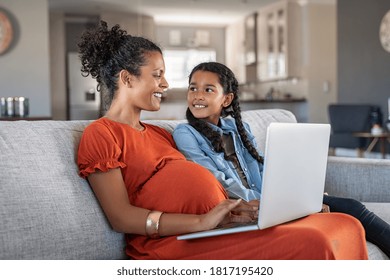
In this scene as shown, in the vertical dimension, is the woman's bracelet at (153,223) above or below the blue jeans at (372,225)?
above

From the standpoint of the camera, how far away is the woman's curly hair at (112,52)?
166cm

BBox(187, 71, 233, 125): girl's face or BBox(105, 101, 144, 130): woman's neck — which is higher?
BBox(187, 71, 233, 125): girl's face

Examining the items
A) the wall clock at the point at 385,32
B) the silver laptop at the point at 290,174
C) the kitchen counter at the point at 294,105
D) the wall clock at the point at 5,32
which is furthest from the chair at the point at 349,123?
the silver laptop at the point at 290,174

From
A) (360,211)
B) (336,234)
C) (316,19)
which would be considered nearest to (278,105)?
(316,19)

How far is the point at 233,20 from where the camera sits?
34.1ft

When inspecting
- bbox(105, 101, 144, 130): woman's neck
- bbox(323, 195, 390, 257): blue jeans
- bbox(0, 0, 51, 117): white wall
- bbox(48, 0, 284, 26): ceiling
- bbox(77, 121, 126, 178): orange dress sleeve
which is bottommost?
bbox(323, 195, 390, 257): blue jeans

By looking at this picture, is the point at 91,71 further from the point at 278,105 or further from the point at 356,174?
the point at 278,105

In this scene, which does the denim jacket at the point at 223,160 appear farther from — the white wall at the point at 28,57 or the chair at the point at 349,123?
the white wall at the point at 28,57

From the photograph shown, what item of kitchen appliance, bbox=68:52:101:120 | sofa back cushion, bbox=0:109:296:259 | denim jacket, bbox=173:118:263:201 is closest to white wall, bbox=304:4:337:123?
kitchen appliance, bbox=68:52:101:120

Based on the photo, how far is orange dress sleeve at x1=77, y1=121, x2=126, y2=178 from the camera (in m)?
1.47

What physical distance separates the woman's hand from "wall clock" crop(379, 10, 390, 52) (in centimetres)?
549

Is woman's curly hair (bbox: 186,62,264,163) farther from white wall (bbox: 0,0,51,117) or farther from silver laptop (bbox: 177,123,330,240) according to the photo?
white wall (bbox: 0,0,51,117)

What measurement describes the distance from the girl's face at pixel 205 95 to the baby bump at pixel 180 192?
1.57ft

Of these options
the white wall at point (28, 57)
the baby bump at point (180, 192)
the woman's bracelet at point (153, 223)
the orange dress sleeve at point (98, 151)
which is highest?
the white wall at point (28, 57)
